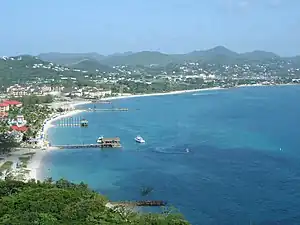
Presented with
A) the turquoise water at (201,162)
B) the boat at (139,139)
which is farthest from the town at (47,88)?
the boat at (139,139)

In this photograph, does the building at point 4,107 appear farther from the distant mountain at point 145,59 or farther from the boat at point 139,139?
the distant mountain at point 145,59

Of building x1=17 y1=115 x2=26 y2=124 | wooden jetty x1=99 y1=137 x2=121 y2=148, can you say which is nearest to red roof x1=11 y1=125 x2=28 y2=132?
building x1=17 y1=115 x2=26 y2=124

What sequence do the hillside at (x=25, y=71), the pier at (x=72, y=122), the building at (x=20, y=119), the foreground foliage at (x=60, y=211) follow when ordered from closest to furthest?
the foreground foliage at (x=60, y=211) < the building at (x=20, y=119) < the pier at (x=72, y=122) < the hillside at (x=25, y=71)

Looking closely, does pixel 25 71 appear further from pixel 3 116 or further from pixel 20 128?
pixel 20 128

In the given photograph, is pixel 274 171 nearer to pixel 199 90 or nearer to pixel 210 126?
pixel 210 126

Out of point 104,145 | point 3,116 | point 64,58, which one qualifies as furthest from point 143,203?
point 64,58
